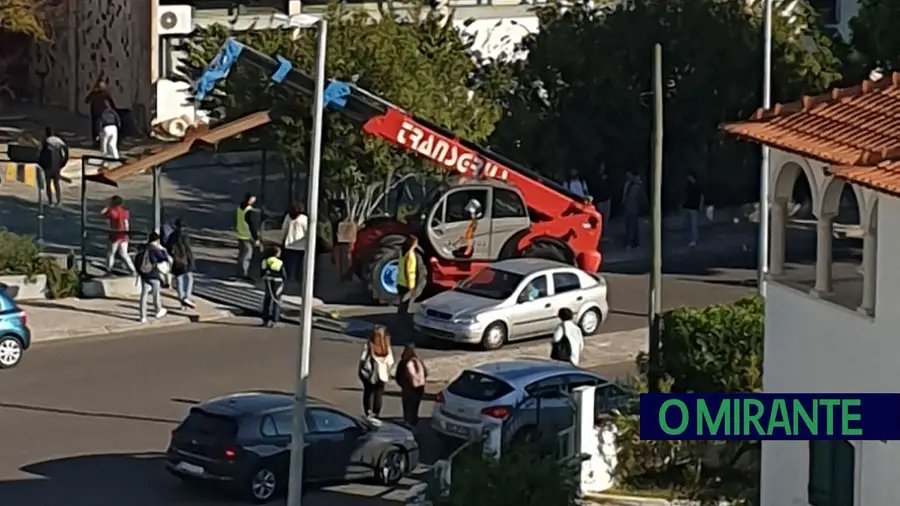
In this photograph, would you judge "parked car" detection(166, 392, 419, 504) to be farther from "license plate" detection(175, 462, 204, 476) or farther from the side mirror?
the side mirror

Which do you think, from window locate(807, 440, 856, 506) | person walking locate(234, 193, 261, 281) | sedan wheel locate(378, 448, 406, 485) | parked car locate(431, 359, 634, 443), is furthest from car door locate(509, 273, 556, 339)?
window locate(807, 440, 856, 506)

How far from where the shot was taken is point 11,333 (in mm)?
29156

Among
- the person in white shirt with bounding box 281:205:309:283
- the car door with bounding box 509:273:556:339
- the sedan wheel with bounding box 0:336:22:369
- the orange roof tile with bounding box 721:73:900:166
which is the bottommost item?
the sedan wheel with bounding box 0:336:22:369

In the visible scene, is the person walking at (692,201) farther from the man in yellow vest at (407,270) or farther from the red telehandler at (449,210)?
the man in yellow vest at (407,270)

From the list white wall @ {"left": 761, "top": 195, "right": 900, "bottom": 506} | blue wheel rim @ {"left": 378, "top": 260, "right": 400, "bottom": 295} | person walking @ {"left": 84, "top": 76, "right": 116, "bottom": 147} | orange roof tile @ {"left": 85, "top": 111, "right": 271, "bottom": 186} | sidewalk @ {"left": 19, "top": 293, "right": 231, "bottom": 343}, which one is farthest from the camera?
person walking @ {"left": 84, "top": 76, "right": 116, "bottom": 147}

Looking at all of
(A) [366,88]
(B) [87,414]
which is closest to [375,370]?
(B) [87,414]

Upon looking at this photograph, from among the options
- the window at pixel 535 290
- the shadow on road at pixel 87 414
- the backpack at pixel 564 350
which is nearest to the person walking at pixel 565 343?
the backpack at pixel 564 350

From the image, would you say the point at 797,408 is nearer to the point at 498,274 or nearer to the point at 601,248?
the point at 498,274

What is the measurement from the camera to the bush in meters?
33.4

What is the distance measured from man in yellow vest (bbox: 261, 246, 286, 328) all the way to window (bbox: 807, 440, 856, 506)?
13.0m

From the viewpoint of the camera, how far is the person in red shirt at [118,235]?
1330 inches

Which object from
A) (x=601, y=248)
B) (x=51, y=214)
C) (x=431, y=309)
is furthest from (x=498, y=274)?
(x=51, y=214)

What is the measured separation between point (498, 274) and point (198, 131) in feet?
16.3

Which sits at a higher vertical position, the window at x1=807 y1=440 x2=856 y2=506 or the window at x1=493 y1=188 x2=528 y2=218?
the window at x1=493 y1=188 x2=528 y2=218
